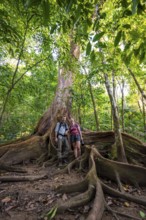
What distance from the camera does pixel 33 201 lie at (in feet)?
13.6

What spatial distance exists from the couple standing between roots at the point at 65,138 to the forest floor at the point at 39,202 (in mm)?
1635

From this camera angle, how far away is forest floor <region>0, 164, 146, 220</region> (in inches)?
141

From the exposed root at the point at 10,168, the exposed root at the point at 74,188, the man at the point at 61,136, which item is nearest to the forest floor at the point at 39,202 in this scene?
the exposed root at the point at 74,188

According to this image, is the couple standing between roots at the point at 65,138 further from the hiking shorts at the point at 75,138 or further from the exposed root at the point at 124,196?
the exposed root at the point at 124,196

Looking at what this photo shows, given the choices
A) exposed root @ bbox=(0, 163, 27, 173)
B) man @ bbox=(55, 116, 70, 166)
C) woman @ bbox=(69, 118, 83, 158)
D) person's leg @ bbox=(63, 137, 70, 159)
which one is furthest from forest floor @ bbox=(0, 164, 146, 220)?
person's leg @ bbox=(63, 137, 70, 159)

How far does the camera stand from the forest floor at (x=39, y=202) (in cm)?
357

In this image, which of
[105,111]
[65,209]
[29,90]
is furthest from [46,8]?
[105,111]

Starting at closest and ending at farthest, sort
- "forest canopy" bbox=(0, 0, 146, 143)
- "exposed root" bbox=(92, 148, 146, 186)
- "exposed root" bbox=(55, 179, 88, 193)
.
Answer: "forest canopy" bbox=(0, 0, 146, 143) < "exposed root" bbox=(55, 179, 88, 193) < "exposed root" bbox=(92, 148, 146, 186)

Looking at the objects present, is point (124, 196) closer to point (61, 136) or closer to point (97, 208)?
point (97, 208)

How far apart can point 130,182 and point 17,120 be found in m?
9.41

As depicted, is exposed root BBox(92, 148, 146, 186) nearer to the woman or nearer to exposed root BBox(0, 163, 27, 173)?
the woman

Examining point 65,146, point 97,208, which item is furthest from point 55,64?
point 97,208

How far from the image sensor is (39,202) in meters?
4.11

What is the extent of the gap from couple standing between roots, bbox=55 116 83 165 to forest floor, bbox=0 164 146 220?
1.64m
